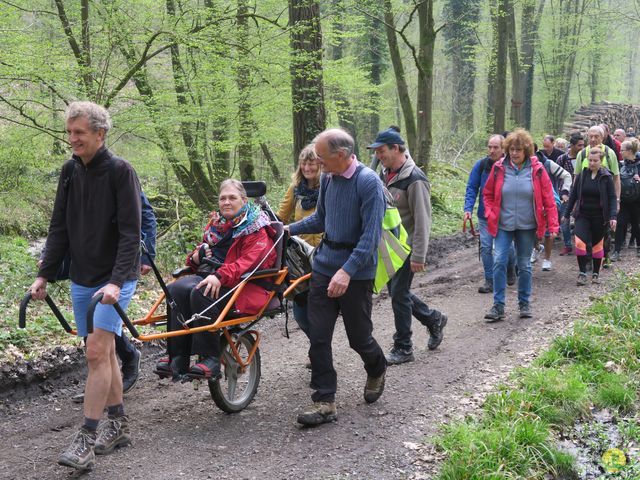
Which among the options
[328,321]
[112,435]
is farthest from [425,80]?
[112,435]

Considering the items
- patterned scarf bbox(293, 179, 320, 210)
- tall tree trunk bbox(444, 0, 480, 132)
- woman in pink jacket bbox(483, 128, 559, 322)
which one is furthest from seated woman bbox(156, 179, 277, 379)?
tall tree trunk bbox(444, 0, 480, 132)

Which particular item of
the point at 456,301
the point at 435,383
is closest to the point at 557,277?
the point at 456,301

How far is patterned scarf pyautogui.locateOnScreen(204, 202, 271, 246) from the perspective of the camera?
511cm

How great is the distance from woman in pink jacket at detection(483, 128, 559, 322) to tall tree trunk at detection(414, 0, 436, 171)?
23.5 feet

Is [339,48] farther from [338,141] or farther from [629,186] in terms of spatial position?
[338,141]

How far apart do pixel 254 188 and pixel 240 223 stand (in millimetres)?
507

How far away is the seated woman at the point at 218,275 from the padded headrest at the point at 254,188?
13 centimetres

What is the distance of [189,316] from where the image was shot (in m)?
4.99

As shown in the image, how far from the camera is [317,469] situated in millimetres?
4410

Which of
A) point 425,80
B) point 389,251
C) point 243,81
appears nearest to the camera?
point 389,251

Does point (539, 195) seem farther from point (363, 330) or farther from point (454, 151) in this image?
point (454, 151)

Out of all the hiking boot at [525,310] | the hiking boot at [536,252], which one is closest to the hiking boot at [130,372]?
the hiking boot at [525,310]

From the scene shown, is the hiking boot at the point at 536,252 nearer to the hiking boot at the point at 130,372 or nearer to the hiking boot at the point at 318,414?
the hiking boot at the point at 318,414

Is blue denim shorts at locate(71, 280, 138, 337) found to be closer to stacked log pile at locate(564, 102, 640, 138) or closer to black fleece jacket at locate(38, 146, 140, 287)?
black fleece jacket at locate(38, 146, 140, 287)
